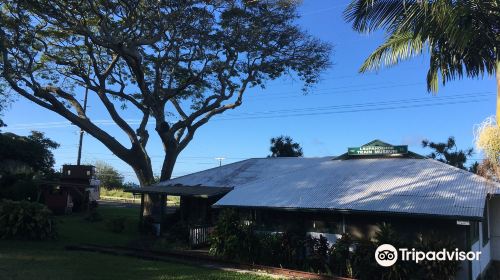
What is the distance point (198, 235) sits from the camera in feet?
66.8

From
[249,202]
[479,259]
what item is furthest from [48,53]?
[479,259]

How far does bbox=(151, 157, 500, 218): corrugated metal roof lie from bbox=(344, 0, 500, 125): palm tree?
11.5ft

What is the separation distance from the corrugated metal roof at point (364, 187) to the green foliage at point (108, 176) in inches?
2355

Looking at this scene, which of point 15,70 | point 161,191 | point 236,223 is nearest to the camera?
point 236,223

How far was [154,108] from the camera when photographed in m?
26.6

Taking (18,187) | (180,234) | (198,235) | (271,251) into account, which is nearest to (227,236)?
(271,251)

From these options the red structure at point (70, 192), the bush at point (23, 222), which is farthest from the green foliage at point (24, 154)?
the bush at point (23, 222)

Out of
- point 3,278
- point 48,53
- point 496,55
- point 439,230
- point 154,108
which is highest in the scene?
point 48,53

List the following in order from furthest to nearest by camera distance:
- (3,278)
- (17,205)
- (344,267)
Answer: (17,205) → (344,267) → (3,278)

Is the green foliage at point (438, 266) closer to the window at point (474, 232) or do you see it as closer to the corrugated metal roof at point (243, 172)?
the window at point (474, 232)

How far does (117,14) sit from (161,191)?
898 centimetres

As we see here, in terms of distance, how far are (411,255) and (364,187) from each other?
396 cm

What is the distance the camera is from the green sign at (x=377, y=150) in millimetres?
19998

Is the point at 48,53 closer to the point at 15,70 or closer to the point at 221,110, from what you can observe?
the point at 15,70
